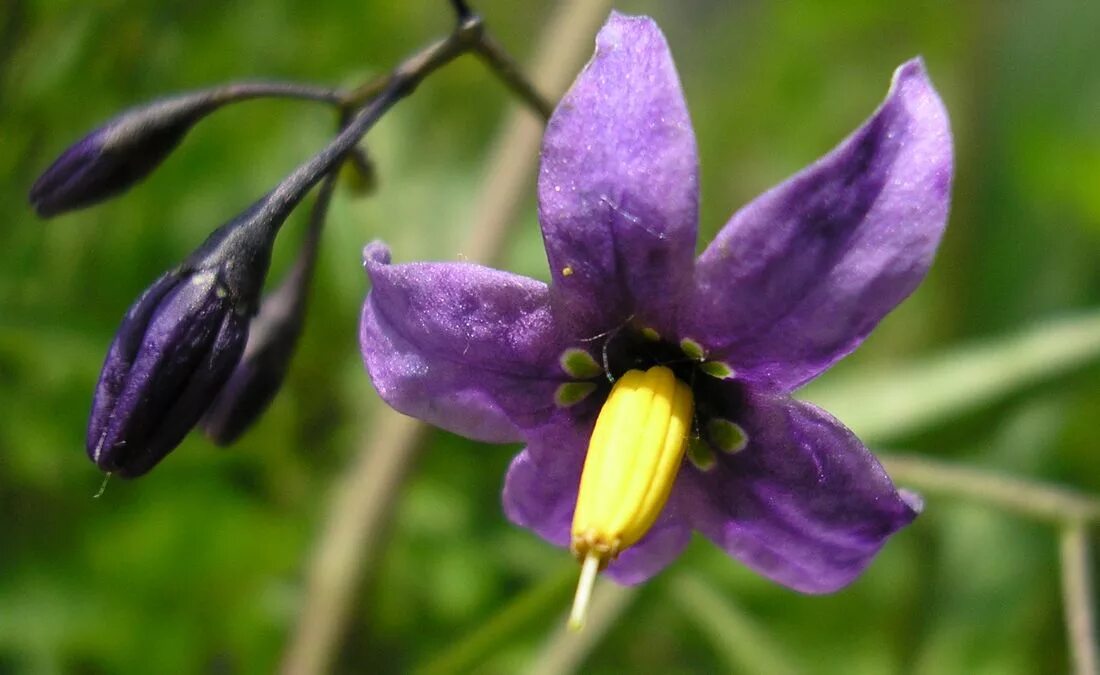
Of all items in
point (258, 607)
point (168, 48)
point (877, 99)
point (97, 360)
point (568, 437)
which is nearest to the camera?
point (568, 437)

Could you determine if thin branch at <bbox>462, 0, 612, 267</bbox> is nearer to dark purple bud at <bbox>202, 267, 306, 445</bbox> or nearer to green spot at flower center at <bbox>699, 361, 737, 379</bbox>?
dark purple bud at <bbox>202, 267, 306, 445</bbox>

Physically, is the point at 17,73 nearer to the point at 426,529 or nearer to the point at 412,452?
the point at 412,452

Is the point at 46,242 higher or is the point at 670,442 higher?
the point at 46,242

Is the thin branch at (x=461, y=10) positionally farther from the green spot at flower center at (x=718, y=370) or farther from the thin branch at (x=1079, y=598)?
the thin branch at (x=1079, y=598)

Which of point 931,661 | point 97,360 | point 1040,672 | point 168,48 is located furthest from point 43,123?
point 1040,672

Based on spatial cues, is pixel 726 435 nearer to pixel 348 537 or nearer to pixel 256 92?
pixel 256 92

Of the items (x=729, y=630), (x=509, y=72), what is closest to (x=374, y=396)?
(x=729, y=630)

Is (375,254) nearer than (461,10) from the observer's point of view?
Yes
